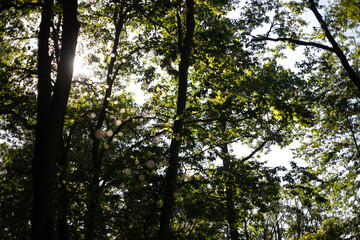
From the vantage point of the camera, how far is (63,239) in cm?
1030

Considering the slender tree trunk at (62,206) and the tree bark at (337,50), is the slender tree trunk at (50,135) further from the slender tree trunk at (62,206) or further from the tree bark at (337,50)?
the tree bark at (337,50)

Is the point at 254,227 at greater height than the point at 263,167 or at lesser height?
lesser

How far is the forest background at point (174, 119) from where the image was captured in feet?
23.4

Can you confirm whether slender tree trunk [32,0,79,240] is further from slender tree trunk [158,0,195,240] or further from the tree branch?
the tree branch

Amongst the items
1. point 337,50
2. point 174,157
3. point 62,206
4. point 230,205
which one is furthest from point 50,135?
point 337,50

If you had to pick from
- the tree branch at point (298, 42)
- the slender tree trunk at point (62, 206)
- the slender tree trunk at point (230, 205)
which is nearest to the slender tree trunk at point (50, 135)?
the slender tree trunk at point (62, 206)

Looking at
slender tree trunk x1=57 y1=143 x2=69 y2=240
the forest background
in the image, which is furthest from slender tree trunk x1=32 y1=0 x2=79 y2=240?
slender tree trunk x1=57 y1=143 x2=69 y2=240

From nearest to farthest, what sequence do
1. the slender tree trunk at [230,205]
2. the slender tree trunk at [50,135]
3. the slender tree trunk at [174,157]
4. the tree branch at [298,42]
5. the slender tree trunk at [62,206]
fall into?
1. the slender tree trunk at [50,135]
2. the slender tree trunk at [174,157]
3. the slender tree trunk at [62,206]
4. the slender tree trunk at [230,205]
5. the tree branch at [298,42]

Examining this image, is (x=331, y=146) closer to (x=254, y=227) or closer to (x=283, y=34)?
(x=283, y=34)

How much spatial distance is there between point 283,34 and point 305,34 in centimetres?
131

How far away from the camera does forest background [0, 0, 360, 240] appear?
7.12 m

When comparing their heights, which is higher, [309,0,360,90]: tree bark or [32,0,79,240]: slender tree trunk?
→ [309,0,360,90]: tree bark

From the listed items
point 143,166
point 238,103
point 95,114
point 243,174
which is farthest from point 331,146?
point 95,114

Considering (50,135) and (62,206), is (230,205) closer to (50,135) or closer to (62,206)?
(62,206)
